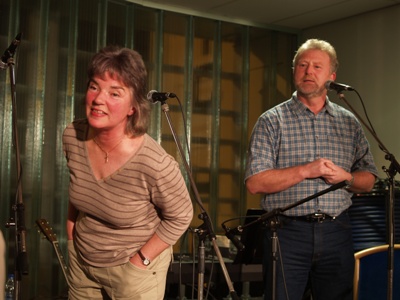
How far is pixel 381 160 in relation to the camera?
19.0 feet

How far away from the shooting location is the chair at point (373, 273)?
114 inches

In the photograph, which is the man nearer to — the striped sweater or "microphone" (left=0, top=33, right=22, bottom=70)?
the striped sweater

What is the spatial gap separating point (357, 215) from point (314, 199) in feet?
3.54

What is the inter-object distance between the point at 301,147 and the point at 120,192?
3.74ft

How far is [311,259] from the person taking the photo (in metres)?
2.74

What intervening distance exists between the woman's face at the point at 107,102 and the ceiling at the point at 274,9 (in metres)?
3.88

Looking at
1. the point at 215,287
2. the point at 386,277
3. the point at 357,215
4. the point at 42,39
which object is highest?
the point at 42,39

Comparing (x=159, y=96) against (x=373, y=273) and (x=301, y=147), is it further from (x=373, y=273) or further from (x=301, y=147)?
(x=373, y=273)

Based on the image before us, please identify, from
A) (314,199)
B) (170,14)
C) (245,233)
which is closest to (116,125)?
(314,199)

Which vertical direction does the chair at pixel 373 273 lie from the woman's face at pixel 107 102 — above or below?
below

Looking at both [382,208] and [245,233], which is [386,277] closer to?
[382,208]

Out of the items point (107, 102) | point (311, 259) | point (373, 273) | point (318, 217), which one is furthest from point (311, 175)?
point (107, 102)

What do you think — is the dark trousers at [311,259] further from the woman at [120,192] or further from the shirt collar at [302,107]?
the woman at [120,192]

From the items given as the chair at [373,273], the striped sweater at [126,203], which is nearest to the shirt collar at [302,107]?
the chair at [373,273]
